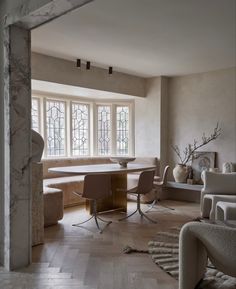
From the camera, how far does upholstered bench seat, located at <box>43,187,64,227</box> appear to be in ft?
14.1

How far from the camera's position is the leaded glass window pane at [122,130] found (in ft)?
23.8

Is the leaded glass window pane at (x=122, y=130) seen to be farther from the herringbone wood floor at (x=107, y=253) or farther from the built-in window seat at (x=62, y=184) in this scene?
the herringbone wood floor at (x=107, y=253)

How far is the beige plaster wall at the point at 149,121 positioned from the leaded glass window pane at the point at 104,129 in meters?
0.71

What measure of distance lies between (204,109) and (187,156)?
1.03 metres

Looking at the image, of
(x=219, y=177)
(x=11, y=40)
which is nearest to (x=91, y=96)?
(x=219, y=177)

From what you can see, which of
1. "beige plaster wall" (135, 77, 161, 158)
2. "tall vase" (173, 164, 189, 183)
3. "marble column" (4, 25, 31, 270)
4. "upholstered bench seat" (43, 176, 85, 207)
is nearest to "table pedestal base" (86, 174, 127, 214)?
"upholstered bench seat" (43, 176, 85, 207)

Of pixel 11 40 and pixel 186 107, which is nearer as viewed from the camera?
pixel 11 40

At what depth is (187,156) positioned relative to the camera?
6.43 m

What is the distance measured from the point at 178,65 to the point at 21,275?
4409 millimetres

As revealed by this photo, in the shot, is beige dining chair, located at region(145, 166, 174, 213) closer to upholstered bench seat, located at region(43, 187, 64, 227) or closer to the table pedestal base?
the table pedestal base

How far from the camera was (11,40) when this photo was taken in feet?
9.21

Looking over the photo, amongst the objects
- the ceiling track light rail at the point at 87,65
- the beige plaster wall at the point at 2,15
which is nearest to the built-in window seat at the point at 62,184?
the beige plaster wall at the point at 2,15

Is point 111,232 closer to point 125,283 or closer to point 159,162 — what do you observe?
point 125,283

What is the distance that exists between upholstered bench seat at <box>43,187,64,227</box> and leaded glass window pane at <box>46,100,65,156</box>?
2177 mm
